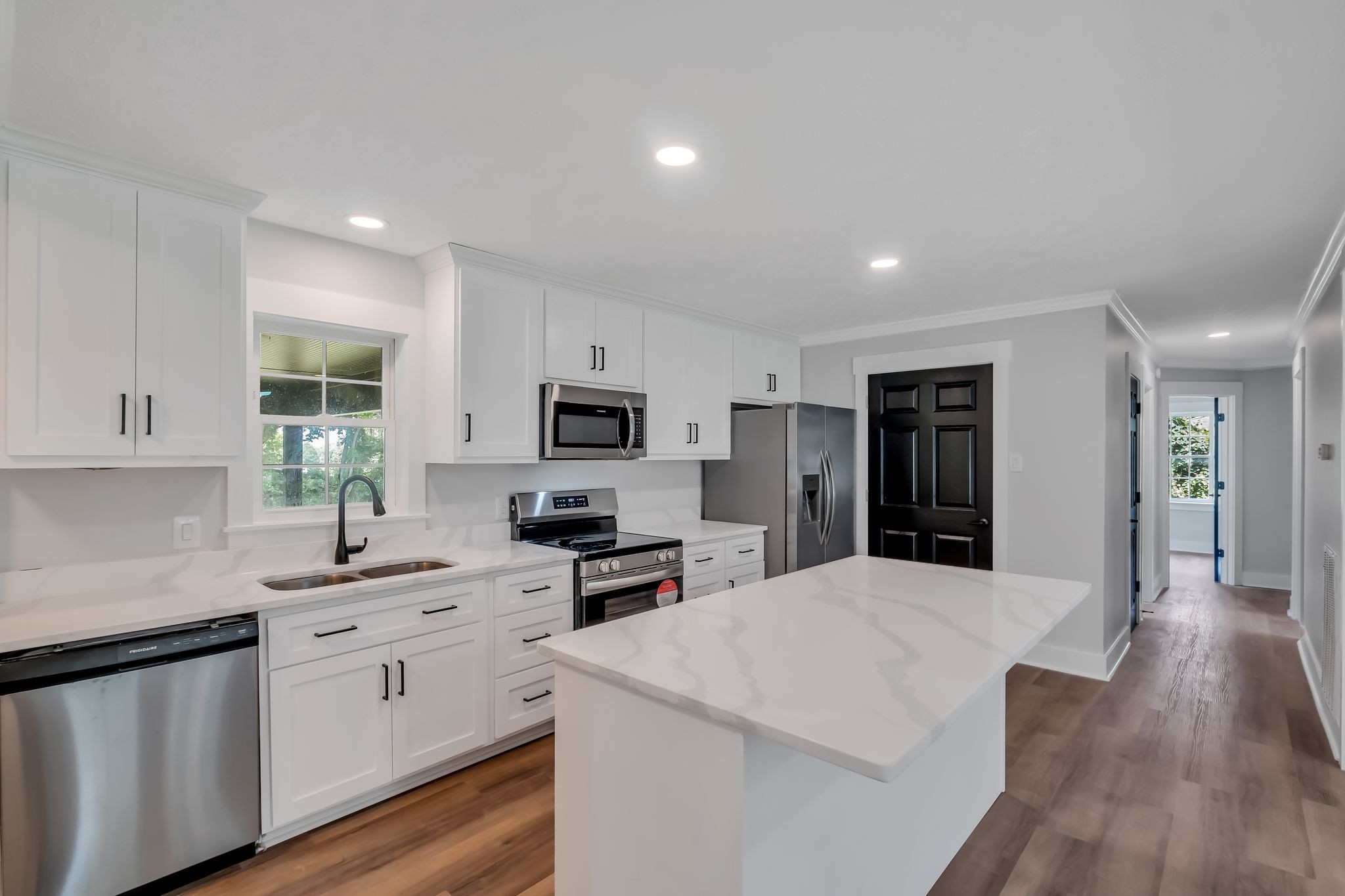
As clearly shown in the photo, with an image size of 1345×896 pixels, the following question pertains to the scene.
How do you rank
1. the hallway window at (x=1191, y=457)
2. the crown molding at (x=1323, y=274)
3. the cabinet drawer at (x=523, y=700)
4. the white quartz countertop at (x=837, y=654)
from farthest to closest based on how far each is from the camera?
the hallway window at (x=1191, y=457), the cabinet drawer at (x=523, y=700), the crown molding at (x=1323, y=274), the white quartz countertop at (x=837, y=654)

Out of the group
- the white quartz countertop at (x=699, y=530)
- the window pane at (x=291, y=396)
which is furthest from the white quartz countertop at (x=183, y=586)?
the white quartz countertop at (x=699, y=530)

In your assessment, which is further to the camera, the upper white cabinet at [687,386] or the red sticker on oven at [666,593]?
the upper white cabinet at [687,386]

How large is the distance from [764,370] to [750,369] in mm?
184

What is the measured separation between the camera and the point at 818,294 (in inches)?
152

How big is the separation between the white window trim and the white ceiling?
0.46 meters

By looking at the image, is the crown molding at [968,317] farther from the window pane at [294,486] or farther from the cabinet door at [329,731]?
the cabinet door at [329,731]

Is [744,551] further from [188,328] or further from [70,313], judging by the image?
[70,313]

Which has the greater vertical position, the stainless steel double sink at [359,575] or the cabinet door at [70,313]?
the cabinet door at [70,313]

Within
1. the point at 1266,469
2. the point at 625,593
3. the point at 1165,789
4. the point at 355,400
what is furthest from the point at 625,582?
the point at 1266,469

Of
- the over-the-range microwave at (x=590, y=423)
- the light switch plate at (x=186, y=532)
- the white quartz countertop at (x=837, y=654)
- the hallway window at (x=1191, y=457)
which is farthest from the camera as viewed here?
the hallway window at (x=1191, y=457)

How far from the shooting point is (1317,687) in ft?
11.8

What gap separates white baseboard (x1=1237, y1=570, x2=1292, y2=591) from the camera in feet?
21.4

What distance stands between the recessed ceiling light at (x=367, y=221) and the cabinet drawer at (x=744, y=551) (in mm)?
2610

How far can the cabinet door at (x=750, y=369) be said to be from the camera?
464 centimetres
